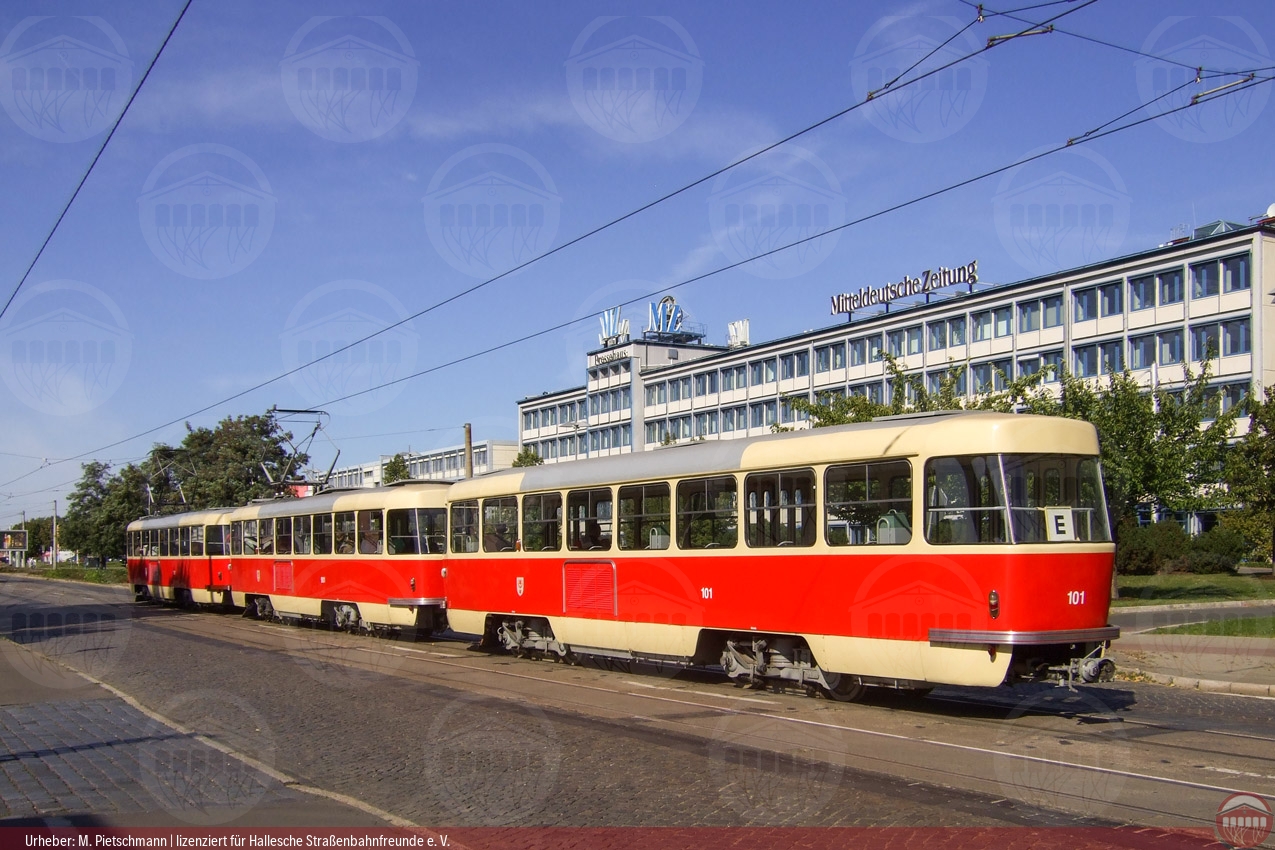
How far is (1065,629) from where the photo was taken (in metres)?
10.9

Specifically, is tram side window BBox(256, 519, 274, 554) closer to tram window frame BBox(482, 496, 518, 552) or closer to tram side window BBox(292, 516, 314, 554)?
tram side window BBox(292, 516, 314, 554)

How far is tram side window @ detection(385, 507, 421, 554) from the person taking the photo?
2180 centimetres

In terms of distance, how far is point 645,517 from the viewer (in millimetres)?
15297

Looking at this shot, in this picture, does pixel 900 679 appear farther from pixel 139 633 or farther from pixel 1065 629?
pixel 139 633

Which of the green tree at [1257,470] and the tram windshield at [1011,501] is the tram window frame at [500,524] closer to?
the tram windshield at [1011,501]

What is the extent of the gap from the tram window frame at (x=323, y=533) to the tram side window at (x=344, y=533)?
9 centimetres

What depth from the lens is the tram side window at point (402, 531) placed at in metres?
21.8

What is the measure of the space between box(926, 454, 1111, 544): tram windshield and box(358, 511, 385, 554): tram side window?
14.0 meters

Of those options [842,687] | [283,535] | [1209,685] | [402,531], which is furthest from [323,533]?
[1209,685]
